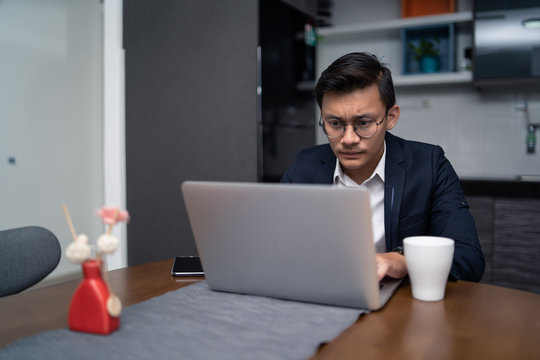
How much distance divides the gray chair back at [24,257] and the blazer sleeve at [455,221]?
115 centimetres

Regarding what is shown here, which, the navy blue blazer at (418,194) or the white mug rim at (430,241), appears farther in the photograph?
the navy blue blazer at (418,194)

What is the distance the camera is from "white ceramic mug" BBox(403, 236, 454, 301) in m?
1.01

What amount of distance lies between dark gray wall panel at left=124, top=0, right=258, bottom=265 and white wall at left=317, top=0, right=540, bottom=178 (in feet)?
3.76

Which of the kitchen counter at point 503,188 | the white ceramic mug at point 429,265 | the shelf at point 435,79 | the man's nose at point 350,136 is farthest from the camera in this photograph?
the shelf at point 435,79

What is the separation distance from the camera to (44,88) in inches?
159

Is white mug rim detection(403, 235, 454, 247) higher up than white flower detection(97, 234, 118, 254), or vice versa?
white flower detection(97, 234, 118, 254)

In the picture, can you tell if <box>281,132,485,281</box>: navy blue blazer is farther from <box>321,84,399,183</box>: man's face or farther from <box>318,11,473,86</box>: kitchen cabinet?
<box>318,11,473,86</box>: kitchen cabinet

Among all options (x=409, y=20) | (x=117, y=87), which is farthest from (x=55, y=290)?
(x=409, y=20)

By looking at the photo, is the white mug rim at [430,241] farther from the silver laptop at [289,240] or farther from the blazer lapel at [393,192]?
the blazer lapel at [393,192]

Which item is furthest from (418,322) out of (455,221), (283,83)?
(283,83)

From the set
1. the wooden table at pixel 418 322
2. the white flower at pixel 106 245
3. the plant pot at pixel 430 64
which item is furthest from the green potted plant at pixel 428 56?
the white flower at pixel 106 245

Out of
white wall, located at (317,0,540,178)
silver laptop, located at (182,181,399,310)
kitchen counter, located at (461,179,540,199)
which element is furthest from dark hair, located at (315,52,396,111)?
white wall, located at (317,0,540,178)

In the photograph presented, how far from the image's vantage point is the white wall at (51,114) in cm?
379

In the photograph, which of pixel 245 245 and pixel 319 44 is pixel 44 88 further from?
pixel 245 245
